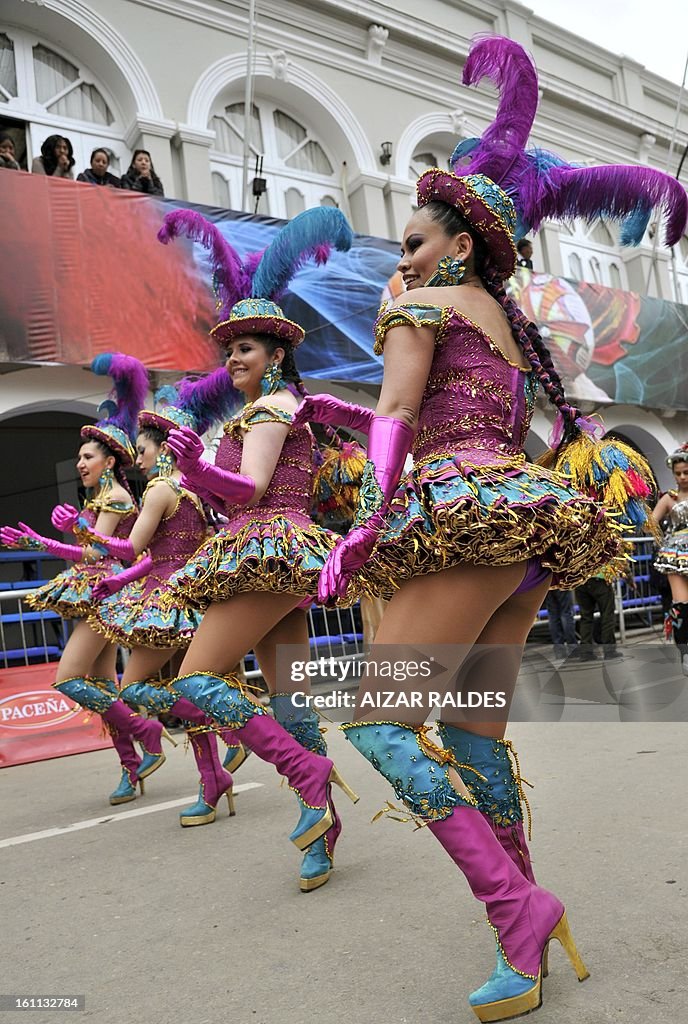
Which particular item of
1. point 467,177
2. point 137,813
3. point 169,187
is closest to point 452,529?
point 467,177

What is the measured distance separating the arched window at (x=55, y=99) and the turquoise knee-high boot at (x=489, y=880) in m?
10.2

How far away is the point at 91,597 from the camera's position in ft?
14.4

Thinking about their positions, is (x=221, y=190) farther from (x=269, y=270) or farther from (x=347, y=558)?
(x=347, y=558)

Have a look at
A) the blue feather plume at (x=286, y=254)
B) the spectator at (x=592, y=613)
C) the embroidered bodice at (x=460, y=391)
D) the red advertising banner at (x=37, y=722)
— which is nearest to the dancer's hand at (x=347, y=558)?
the embroidered bodice at (x=460, y=391)

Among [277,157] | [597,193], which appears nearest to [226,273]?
[597,193]

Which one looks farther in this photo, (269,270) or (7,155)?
(7,155)

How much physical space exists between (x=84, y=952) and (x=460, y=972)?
1.11 metres

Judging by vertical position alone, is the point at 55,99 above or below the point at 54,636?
above

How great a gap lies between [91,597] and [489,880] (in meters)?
3.16

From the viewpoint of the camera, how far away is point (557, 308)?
1247 centimetres

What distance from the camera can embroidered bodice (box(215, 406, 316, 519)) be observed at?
3033 millimetres

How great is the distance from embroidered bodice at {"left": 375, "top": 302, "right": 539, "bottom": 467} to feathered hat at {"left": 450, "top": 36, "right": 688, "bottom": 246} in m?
0.61

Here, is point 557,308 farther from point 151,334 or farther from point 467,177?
point 467,177

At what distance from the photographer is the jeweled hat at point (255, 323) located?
323cm
